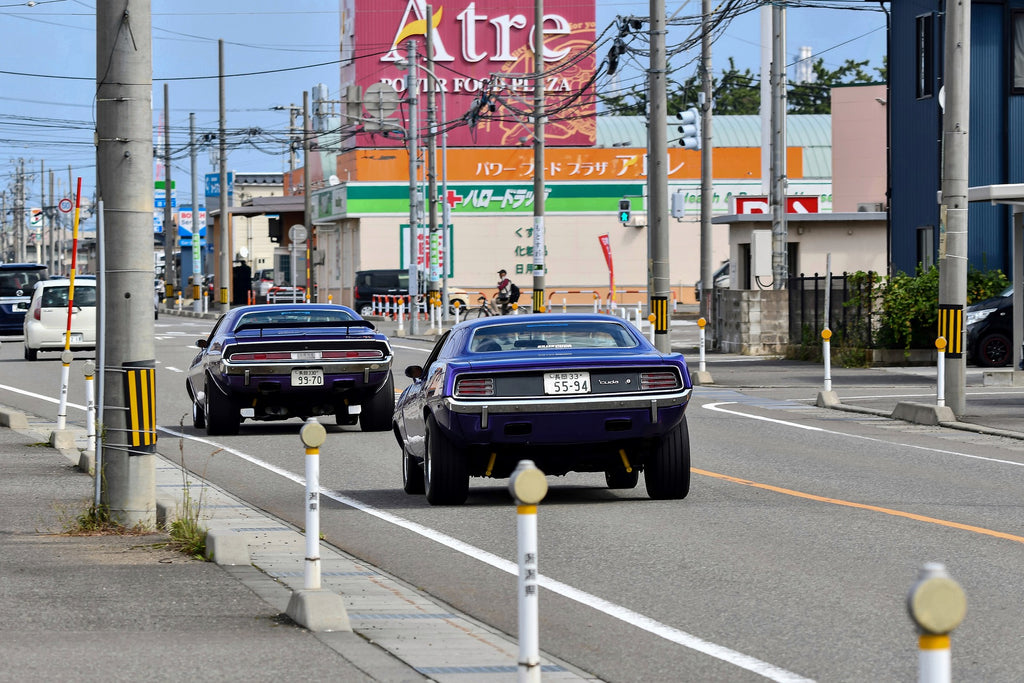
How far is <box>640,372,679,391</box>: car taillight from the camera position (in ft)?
38.7

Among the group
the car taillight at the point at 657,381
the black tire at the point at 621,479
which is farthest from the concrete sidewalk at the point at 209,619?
the black tire at the point at 621,479

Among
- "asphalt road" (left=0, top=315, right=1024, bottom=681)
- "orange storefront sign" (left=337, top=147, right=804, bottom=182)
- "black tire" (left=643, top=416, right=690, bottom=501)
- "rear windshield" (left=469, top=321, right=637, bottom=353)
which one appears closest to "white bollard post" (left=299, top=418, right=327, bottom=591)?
"asphalt road" (left=0, top=315, right=1024, bottom=681)

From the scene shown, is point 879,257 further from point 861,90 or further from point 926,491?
point 926,491

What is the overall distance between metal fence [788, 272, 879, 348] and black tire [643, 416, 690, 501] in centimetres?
1876

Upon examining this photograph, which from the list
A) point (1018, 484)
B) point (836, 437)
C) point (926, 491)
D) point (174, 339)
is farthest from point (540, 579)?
point (174, 339)

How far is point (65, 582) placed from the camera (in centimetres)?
887

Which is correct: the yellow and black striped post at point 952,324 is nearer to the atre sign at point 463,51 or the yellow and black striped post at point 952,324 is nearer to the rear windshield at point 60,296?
the rear windshield at point 60,296

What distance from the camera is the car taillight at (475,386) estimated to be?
11.7 meters

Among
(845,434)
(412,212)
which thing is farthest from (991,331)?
(412,212)

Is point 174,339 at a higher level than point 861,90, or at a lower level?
lower

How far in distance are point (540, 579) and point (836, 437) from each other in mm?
9564

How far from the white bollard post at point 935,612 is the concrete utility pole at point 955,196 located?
17.2 m

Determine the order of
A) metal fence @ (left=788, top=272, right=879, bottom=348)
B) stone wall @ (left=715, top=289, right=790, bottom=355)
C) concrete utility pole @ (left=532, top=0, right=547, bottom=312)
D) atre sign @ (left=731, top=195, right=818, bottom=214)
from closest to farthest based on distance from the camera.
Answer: metal fence @ (left=788, top=272, right=879, bottom=348)
stone wall @ (left=715, top=289, right=790, bottom=355)
concrete utility pole @ (left=532, top=0, right=547, bottom=312)
atre sign @ (left=731, top=195, right=818, bottom=214)

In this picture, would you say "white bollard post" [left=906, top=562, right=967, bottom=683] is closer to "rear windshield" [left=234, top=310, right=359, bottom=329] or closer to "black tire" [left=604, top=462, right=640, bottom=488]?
"black tire" [left=604, top=462, right=640, bottom=488]
